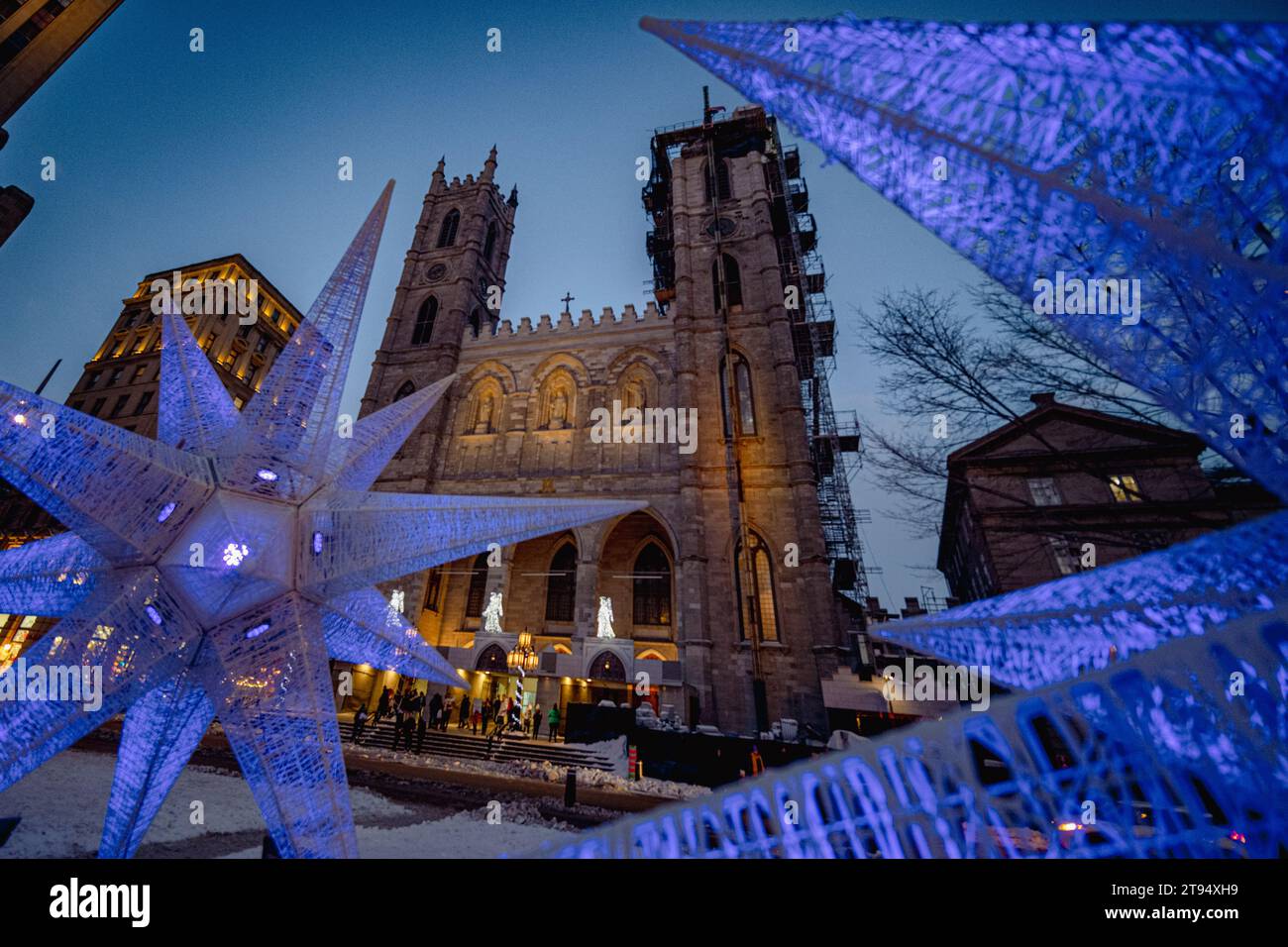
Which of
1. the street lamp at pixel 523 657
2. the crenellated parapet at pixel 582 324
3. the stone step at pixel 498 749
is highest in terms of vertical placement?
the crenellated parapet at pixel 582 324

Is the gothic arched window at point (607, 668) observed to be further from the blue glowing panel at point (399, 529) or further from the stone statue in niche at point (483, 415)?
the blue glowing panel at point (399, 529)

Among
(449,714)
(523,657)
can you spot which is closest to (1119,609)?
(523,657)

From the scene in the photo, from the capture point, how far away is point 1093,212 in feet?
3.31

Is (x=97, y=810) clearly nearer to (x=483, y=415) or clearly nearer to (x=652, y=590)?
(x=652, y=590)

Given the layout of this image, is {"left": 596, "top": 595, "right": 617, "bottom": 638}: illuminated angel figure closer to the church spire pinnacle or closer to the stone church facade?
the stone church facade

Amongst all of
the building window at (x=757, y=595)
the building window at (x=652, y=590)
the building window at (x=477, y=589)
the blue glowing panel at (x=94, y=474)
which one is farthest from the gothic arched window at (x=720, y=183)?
the blue glowing panel at (x=94, y=474)

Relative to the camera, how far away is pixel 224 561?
2.60m

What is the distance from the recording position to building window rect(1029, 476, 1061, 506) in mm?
17625

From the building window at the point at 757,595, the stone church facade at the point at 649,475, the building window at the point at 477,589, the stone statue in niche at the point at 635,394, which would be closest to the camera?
the stone church facade at the point at 649,475

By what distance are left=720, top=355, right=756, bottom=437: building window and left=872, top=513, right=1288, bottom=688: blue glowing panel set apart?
686 inches

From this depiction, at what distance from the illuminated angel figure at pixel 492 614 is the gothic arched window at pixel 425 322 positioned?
14.1 meters

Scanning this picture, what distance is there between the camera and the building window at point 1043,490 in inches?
694

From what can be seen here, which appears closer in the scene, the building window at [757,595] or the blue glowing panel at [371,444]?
the blue glowing panel at [371,444]
